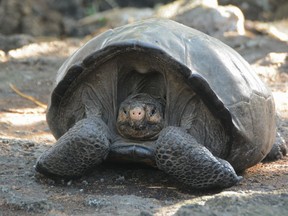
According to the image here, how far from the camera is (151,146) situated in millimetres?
3729

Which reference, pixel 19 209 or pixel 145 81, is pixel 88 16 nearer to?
pixel 145 81

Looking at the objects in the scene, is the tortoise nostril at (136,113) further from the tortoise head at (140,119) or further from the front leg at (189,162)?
the front leg at (189,162)

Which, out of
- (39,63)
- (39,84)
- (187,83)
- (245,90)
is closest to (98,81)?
(187,83)

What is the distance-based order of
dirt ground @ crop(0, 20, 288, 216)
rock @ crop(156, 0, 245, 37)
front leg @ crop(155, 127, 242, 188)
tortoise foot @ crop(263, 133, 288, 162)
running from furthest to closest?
rock @ crop(156, 0, 245, 37) < tortoise foot @ crop(263, 133, 288, 162) < front leg @ crop(155, 127, 242, 188) < dirt ground @ crop(0, 20, 288, 216)

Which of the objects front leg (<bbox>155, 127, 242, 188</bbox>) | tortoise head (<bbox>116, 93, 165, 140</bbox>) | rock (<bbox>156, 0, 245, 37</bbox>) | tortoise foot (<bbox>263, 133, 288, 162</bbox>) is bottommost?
tortoise foot (<bbox>263, 133, 288, 162</bbox>)

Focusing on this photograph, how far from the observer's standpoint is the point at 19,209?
320 cm

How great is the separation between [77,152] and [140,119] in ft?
1.29

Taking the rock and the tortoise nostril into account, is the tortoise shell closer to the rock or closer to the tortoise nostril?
the tortoise nostril

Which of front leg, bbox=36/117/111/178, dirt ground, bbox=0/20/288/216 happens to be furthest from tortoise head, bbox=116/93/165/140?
dirt ground, bbox=0/20/288/216

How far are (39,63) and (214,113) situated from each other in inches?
194

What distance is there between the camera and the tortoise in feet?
11.7

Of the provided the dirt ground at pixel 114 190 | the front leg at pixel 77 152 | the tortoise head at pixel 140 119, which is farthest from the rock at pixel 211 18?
the front leg at pixel 77 152

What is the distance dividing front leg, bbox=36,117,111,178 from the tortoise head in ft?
0.43

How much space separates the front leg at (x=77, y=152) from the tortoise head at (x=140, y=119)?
13 centimetres
